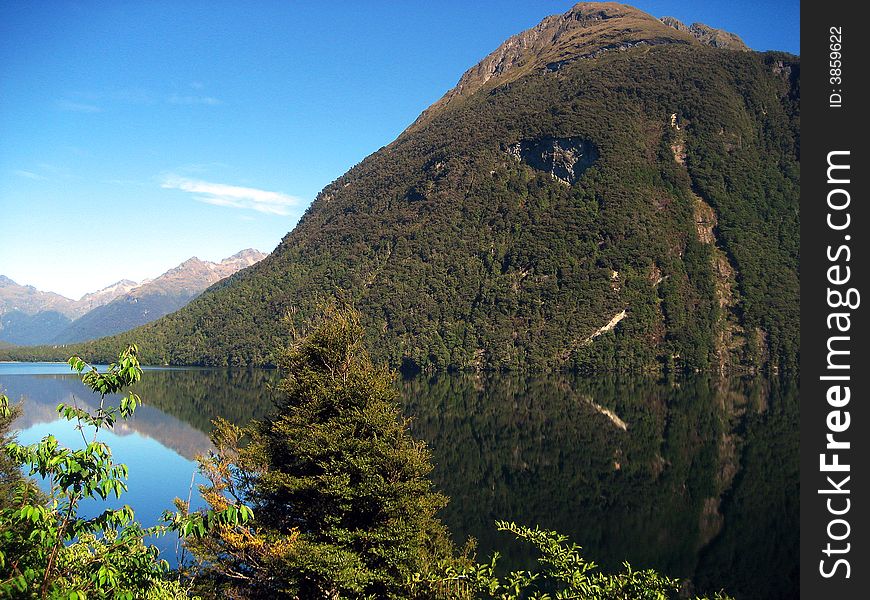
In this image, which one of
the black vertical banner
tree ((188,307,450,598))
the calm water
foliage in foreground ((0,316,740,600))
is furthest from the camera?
the calm water

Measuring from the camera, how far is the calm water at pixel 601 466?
3753 cm

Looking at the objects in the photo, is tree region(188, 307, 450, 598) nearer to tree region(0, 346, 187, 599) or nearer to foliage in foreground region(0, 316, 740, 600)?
foliage in foreground region(0, 316, 740, 600)

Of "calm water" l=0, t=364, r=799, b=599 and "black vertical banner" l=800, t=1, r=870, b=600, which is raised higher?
"black vertical banner" l=800, t=1, r=870, b=600

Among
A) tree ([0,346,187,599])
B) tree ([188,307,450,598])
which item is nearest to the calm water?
tree ([188,307,450,598])

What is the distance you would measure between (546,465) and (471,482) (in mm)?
11236

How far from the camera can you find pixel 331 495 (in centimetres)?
1942

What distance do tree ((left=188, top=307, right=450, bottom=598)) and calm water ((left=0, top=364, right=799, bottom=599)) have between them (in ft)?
45.4

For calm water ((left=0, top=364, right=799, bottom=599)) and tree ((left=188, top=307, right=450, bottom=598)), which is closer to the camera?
tree ((left=188, top=307, right=450, bottom=598))

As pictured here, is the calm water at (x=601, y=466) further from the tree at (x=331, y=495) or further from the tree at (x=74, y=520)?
the tree at (x=74, y=520)

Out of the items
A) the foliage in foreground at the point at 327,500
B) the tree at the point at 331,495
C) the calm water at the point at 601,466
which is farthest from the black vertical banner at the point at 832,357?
the calm water at the point at 601,466

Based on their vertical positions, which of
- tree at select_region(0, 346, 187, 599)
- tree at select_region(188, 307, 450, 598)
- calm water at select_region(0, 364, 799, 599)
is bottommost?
calm water at select_region(0, 364, 799, 599)

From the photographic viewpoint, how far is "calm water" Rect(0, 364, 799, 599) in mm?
37531

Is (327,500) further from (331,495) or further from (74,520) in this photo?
(74,520)

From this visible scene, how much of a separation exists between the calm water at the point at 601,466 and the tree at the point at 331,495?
13844mm
